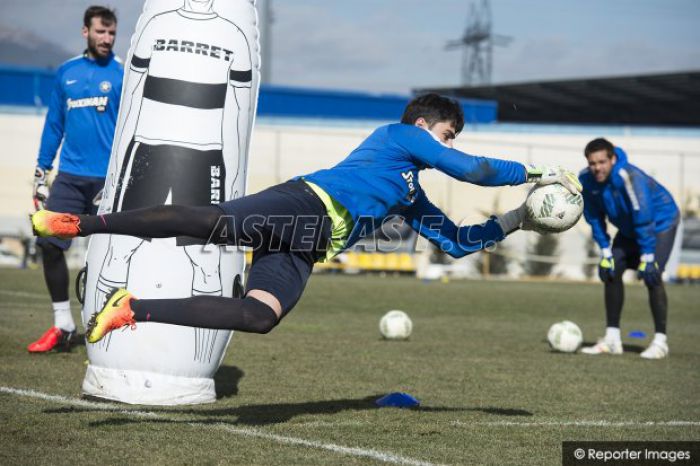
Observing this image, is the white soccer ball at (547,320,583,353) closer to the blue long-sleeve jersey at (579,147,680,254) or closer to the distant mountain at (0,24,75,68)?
the blue long-sleeve jersey at (579,147,680,254)

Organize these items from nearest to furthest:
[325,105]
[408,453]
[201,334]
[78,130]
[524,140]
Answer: [408,453] → [201,334] → [78,130] → [524,140] → [325,105]

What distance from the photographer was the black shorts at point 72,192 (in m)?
8.96

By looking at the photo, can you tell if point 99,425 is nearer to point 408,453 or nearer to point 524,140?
point 408,453

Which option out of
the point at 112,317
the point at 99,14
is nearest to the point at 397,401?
the point at 112,317

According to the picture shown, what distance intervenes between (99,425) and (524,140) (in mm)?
37526

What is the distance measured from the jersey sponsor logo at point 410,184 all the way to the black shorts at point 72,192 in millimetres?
3650

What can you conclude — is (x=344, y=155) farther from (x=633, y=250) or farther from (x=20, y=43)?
(x=633, y=250)

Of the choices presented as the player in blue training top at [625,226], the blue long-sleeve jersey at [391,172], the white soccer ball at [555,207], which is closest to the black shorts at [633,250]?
the player in blue training top at [625,226]

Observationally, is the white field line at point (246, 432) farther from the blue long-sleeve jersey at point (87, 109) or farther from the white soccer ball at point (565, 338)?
the white soccer ball at point (565, 338)

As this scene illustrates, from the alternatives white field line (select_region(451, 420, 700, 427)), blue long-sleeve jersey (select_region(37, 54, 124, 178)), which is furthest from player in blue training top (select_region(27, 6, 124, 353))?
white field line (select_region(451, 420, 700, 427))

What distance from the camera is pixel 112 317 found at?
5.32 metres

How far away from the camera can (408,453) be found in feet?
17.4

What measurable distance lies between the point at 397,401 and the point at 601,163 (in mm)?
4869

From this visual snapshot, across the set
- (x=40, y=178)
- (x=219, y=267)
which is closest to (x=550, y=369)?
(x=219, y=267)
